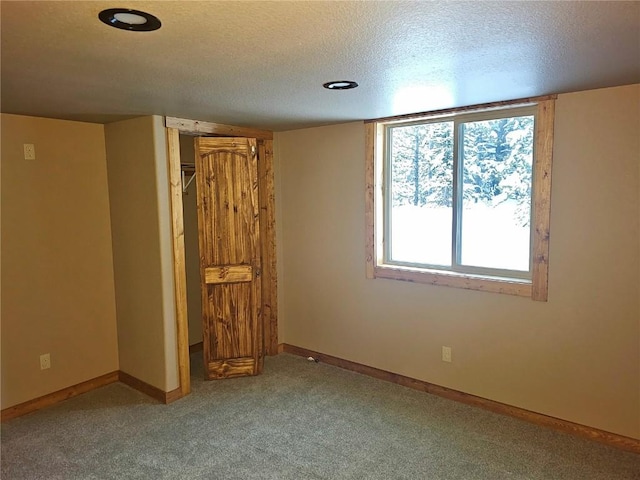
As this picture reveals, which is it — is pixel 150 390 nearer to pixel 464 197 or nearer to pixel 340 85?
pixel 340 85

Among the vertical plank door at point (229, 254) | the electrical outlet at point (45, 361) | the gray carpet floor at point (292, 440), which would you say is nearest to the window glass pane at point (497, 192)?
the gray carpet floor at point (292, 440)

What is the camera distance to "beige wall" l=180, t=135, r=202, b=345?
15.2 ft

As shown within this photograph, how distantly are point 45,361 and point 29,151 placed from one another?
1.64m

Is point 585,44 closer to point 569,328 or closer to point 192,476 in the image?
point 569,328

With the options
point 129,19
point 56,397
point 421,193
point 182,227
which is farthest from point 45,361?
point 421,193

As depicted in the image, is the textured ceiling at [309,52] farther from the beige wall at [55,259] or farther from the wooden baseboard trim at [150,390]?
the wooden baseboard trim at [150,390]

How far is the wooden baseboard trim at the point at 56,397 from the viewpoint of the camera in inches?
132

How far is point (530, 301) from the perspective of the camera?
10.2ft

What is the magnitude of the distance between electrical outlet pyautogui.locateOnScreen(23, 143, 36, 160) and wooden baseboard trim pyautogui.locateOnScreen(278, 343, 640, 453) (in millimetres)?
2894

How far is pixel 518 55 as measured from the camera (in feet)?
6.39

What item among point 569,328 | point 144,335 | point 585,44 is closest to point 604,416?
point 569,328

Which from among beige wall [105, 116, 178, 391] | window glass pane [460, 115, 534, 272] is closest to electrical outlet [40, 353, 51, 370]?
beige wall [105, 116, 178, 391]

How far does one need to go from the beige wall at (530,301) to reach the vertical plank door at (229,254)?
0.58 metres

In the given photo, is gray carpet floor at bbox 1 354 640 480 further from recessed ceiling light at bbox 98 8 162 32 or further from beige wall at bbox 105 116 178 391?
recessed ceiling light at bbox 98 8 162 32
